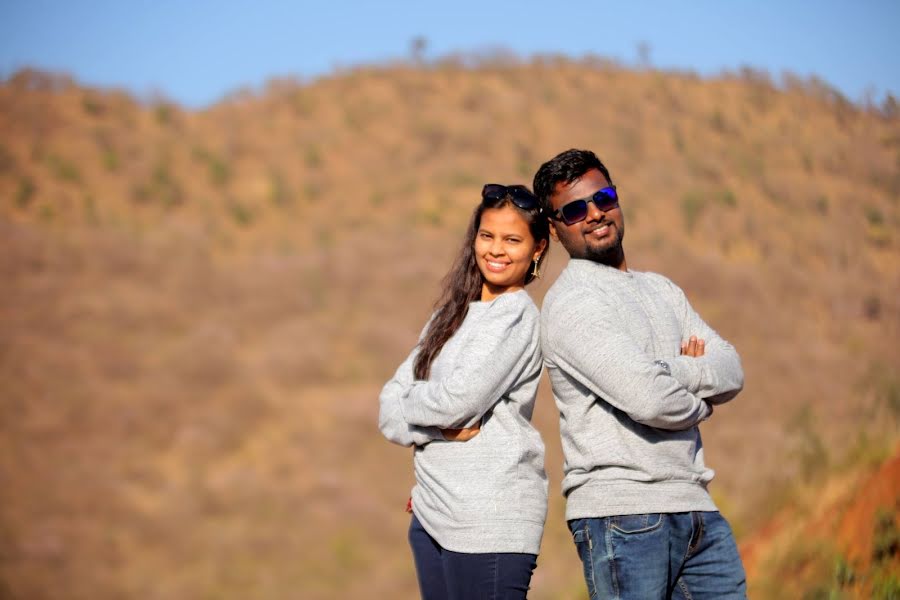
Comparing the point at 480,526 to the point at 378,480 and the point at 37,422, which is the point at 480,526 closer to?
the point at 378,480

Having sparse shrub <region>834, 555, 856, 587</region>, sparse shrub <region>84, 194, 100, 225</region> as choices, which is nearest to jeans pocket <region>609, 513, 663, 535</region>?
sparse shrub <region>834, 555, 856, 587</region>

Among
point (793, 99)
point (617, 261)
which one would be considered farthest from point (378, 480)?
point (793, 99)

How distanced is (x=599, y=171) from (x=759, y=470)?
843 centimetres

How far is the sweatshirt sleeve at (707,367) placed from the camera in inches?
110

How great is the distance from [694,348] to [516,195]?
2.35 feet

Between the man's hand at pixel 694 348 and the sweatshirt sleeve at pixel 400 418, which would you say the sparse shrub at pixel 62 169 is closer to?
the sweatshirt sleeve at pixel 400 418

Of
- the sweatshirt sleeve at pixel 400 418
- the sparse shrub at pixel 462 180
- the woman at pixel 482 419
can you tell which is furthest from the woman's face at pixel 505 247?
the sparse shrub at pixel 462 180

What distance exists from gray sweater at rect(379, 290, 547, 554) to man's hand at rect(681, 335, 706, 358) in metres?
0.44

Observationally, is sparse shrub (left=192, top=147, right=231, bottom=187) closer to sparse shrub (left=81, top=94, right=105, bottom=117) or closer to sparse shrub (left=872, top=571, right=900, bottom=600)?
sparse shrub (left=81, top=94, right=105, bottom=117)

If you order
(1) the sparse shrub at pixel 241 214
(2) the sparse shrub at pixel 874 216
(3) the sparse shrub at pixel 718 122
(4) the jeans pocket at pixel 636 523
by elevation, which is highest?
(3) the sparse shrub at pixel 718 122

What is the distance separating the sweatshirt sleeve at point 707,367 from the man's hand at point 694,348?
19mm

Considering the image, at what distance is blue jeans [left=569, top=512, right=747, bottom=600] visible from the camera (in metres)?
2.62

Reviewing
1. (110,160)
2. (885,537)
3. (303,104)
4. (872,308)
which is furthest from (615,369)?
(303,104)

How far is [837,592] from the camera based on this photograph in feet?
14.9
